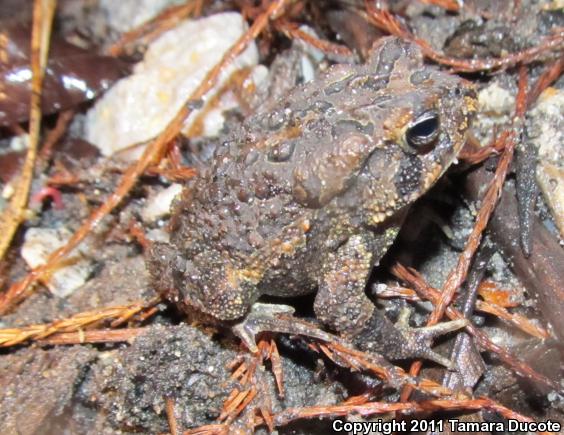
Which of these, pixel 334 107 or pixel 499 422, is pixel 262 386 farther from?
pixel 334 107

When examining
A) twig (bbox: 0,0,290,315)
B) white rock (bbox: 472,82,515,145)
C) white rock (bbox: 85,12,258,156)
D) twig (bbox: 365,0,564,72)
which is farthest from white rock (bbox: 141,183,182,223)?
white rock (bbox: 472,82,515,145)

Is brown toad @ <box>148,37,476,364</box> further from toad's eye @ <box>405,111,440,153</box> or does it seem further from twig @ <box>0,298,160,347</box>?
twig @ <box>0,298,160,347</box>

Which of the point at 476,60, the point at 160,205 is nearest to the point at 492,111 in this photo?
the point at 476,60

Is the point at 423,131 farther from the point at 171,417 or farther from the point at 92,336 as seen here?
the point at 92,336

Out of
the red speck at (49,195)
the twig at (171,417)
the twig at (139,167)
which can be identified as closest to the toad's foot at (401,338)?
the twig at (171,417)

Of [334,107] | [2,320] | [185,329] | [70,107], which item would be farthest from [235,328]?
[70,107]

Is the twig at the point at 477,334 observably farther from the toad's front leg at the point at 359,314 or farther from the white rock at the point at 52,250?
the white rock at the point at 52,250
